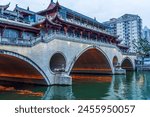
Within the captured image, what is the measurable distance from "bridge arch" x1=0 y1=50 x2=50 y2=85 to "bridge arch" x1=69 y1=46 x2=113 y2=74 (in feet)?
41.9

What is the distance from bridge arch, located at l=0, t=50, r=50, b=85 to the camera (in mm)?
21197

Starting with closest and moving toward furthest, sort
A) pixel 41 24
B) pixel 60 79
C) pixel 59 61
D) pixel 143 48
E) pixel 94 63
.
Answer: pixel 60 79 → pixel 59 61 → pixel 41 24 → pixel 94 63 → pixel 143 48

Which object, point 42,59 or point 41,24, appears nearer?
point 42,59

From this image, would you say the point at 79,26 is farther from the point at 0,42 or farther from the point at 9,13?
the point at 0,42

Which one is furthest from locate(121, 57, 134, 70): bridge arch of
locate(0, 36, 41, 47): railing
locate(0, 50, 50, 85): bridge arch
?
locate(0, 36, 41, 47): railing

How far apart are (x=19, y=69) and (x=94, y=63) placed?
20.0 m

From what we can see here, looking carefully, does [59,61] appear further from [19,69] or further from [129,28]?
[129,28]

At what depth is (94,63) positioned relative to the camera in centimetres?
4234

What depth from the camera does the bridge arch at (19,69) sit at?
69.5 ft

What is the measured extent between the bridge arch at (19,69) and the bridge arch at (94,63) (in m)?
12.8

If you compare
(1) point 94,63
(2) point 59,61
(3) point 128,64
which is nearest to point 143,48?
(3) point 128,64

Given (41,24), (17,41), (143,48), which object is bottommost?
(17,41)

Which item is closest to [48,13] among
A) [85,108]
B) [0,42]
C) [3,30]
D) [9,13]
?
[9,13]

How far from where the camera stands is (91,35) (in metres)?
43.6
